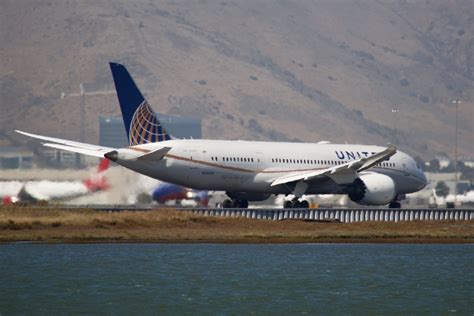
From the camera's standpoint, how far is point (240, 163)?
88500mm

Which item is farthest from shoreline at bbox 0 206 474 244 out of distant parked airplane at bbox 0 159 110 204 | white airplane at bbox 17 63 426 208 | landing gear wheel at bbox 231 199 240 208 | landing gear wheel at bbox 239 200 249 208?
landing gear wheel at bbox 239 200 249 208

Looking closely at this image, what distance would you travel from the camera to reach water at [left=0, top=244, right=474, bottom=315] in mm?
52562

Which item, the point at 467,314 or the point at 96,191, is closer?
the point at 467,314

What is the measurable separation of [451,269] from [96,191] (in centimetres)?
3604

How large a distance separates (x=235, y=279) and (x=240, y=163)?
2875cm

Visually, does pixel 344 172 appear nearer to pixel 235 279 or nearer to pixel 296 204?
pixel 296 204

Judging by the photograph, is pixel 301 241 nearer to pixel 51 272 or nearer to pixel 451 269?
pixel 451 269

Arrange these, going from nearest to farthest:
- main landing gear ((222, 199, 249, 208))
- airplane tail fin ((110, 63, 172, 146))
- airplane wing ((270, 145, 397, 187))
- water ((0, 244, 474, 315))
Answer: water ((0, 244, 474, 315))
airplane tail fin ((110, 63, 172, 146))
airplane wing ((270, 145, 397, 187))
main landing gear ((222, 199, 249, 208))

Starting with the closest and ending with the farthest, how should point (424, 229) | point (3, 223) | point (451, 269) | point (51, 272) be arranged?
point (51, 272) → point (451, 269) → point (3, 223) → point (424, 229)

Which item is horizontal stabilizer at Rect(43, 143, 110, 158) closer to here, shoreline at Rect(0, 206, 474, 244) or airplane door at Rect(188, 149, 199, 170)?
shoreline at Rect(0, 206, 474, 244)

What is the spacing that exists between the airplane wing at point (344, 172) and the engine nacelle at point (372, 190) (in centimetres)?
73

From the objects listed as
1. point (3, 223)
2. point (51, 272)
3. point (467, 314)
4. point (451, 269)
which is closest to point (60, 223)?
point (3, 223)

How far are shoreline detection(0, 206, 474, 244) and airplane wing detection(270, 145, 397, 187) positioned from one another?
17.4 feet

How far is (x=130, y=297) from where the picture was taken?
54.4 meters
